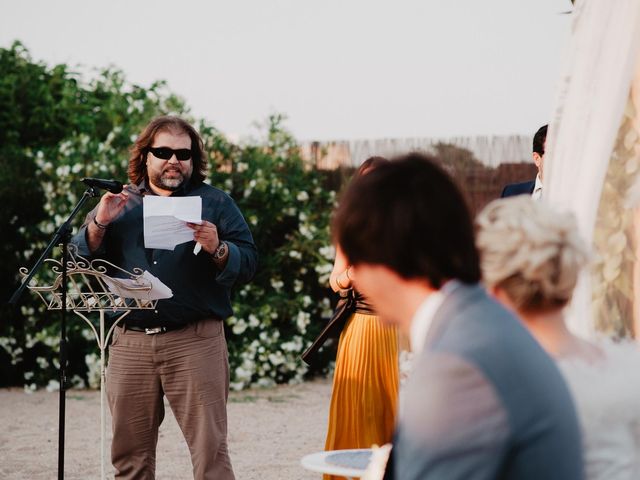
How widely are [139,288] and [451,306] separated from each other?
2778mm

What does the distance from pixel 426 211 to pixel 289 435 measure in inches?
272

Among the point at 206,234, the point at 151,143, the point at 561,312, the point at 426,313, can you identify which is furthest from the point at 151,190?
the point at 426,313

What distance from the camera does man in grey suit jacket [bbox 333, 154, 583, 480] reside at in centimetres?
157

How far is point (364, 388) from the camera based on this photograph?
5000 mm

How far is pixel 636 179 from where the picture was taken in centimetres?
320

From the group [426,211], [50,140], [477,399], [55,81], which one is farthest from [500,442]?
[55,81]

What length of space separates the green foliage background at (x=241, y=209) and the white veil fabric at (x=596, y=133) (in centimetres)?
733

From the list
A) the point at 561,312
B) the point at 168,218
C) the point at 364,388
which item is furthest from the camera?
the point at 364,388

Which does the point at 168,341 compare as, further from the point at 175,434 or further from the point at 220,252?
the point at 175,434

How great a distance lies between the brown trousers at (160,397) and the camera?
181 inches

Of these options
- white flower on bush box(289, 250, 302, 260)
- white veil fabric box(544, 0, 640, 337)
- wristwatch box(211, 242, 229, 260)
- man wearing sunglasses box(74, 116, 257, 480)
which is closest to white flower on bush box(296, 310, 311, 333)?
white flower on bush box(289, 250, 302, 260)

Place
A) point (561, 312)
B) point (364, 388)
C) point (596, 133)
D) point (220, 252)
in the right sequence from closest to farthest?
1. point (561, 312)
2. point (596, 133)
3. point (220, 252)
4. point (364, 388)

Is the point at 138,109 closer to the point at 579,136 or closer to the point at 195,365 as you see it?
the point at 195,365

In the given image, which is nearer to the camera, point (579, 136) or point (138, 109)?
point (579, 136)
